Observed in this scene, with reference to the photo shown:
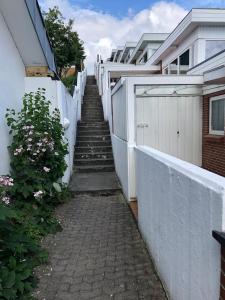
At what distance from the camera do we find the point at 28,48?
619 cm

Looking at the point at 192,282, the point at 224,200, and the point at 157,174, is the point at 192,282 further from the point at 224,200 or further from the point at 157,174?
the point at 157,174

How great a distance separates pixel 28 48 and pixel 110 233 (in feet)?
13.5

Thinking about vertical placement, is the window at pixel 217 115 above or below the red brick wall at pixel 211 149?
above

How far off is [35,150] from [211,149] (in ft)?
15.0

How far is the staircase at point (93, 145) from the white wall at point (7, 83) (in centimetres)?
393

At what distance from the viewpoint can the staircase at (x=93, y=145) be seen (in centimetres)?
959

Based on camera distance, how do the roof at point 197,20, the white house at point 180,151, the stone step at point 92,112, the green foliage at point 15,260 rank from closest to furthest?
1. the white house at point 180,151
2. the green foliage at point 15,260
3. the roof at point 197,20
4. the stone step at point 92,112

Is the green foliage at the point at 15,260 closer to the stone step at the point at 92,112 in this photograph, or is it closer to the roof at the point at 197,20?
the roof at the point at 197,20

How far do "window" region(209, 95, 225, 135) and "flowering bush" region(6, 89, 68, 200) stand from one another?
4.07 m

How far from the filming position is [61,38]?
23.5 m

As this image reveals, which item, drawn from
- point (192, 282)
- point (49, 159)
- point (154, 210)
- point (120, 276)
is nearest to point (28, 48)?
point (49, 159)

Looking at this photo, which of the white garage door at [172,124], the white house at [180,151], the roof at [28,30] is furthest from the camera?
the white garage door at [172,124]

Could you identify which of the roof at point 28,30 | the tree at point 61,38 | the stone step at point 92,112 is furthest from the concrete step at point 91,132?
the tree at point 61,38

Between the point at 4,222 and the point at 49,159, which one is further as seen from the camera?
the point at 49,159
